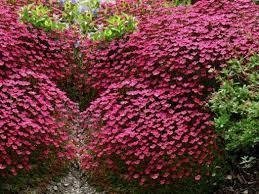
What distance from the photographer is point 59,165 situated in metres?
6.95

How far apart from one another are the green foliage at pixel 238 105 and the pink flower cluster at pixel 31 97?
1916 millimetres

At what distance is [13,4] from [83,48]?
1613mm

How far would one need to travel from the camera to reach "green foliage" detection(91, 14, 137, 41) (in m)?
8.43

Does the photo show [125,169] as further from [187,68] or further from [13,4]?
[13,4]

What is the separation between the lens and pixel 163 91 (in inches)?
285

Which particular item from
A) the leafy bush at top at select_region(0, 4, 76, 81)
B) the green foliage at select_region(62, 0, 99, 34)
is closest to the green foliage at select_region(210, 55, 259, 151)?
the leafy bush at top at select_region(0, 4, 76, 81)

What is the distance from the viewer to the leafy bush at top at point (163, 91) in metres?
6.55

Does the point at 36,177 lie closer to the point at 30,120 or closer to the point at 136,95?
the point at 30,120

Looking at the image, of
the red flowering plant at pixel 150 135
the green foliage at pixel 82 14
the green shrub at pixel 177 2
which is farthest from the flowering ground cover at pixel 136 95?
the green shrub at pixel 177 2

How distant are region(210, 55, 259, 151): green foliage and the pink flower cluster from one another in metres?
1.92

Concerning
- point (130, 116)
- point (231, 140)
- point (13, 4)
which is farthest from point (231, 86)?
point (13, 4)

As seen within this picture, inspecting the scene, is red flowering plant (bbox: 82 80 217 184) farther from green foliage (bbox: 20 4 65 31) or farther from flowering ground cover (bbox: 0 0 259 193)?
green foliage (bbox: 20 4 65 31)

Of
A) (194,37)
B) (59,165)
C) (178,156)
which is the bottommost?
(59,165)

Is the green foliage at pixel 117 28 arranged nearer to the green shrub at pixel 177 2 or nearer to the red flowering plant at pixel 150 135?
the red flowering plant at pixel 150 135
